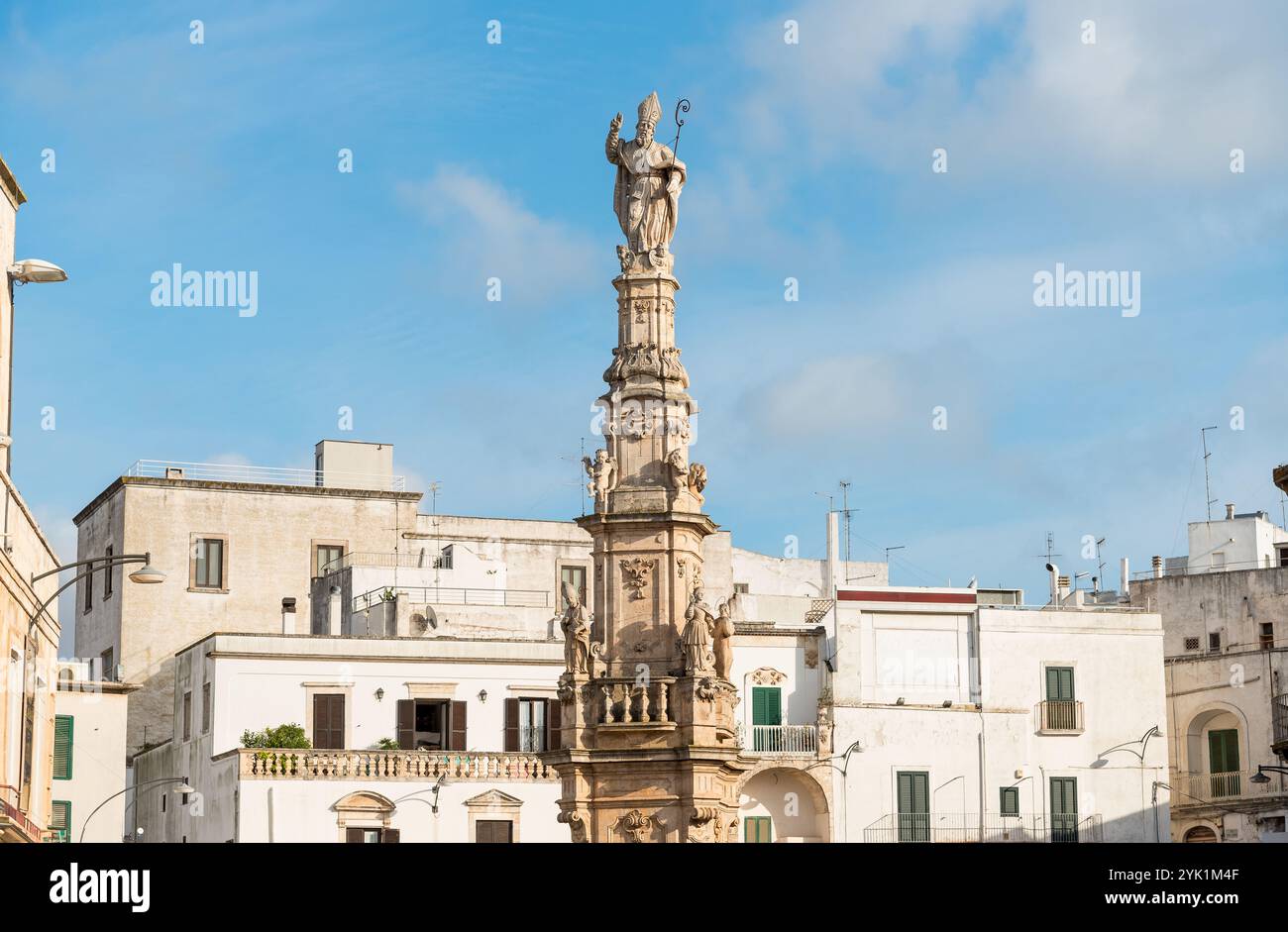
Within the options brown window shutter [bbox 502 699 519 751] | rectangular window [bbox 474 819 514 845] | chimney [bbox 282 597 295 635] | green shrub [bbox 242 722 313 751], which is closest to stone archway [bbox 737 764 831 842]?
brown window shutter [bbox 502 699 519 751]

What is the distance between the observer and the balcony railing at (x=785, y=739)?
56.6 meters

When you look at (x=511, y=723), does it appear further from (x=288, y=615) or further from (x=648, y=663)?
(x=648, y=663)

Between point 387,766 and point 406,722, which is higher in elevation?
point 406,722

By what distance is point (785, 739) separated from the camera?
56.7 meters

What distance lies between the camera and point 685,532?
31.0m

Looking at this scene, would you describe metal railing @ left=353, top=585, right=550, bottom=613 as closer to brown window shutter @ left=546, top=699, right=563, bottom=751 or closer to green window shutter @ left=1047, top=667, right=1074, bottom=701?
brown window shutter @ left=546, top=699, right=563, bottom=751

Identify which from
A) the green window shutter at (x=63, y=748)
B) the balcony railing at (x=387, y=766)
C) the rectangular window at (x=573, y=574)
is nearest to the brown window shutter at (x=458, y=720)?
the balcony railing at (x=387, y=766)

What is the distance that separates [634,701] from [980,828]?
2846 cm

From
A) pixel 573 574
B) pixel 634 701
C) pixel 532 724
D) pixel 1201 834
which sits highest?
pixel 573 574

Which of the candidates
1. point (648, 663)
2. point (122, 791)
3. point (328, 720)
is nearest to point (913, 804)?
point (328, 720)

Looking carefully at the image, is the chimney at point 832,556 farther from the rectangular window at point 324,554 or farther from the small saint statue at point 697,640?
the small saint statue at point 697,640

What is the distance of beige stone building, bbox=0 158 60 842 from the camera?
108ft

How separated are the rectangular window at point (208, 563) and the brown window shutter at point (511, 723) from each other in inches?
504

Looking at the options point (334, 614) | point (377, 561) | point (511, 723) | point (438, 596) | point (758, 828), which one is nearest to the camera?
point (511, 723)
